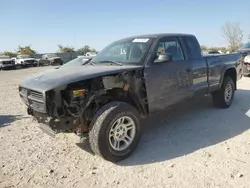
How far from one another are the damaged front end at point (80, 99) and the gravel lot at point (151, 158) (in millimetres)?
538

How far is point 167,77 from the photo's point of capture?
178 inches

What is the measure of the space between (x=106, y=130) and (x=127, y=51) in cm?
174

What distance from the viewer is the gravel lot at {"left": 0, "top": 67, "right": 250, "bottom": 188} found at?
3201mm

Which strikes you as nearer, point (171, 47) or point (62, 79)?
point (62, 79)

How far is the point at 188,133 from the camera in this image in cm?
472

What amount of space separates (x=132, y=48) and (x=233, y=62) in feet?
10.7

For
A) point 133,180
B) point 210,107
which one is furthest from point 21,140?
point 210,107

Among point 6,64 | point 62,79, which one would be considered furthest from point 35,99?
point 6,64

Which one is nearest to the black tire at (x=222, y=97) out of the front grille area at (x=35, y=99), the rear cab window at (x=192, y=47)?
the rear cab window at (x=192, y=47)

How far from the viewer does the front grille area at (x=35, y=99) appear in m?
3.47

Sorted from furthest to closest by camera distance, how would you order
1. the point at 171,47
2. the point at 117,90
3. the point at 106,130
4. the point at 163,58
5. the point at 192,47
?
1. the point at 192,47
2. the point at 171,47
3. the point at 163,58
4. the point at 117,90
5. the point at 106,130

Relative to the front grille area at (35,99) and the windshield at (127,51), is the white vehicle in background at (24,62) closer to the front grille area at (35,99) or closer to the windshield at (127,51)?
the windshield at (127,51)

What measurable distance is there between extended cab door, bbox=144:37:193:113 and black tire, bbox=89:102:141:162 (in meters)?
0.67

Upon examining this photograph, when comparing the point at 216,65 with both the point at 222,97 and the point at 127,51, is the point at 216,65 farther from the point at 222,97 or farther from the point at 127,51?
the point at 127,51
